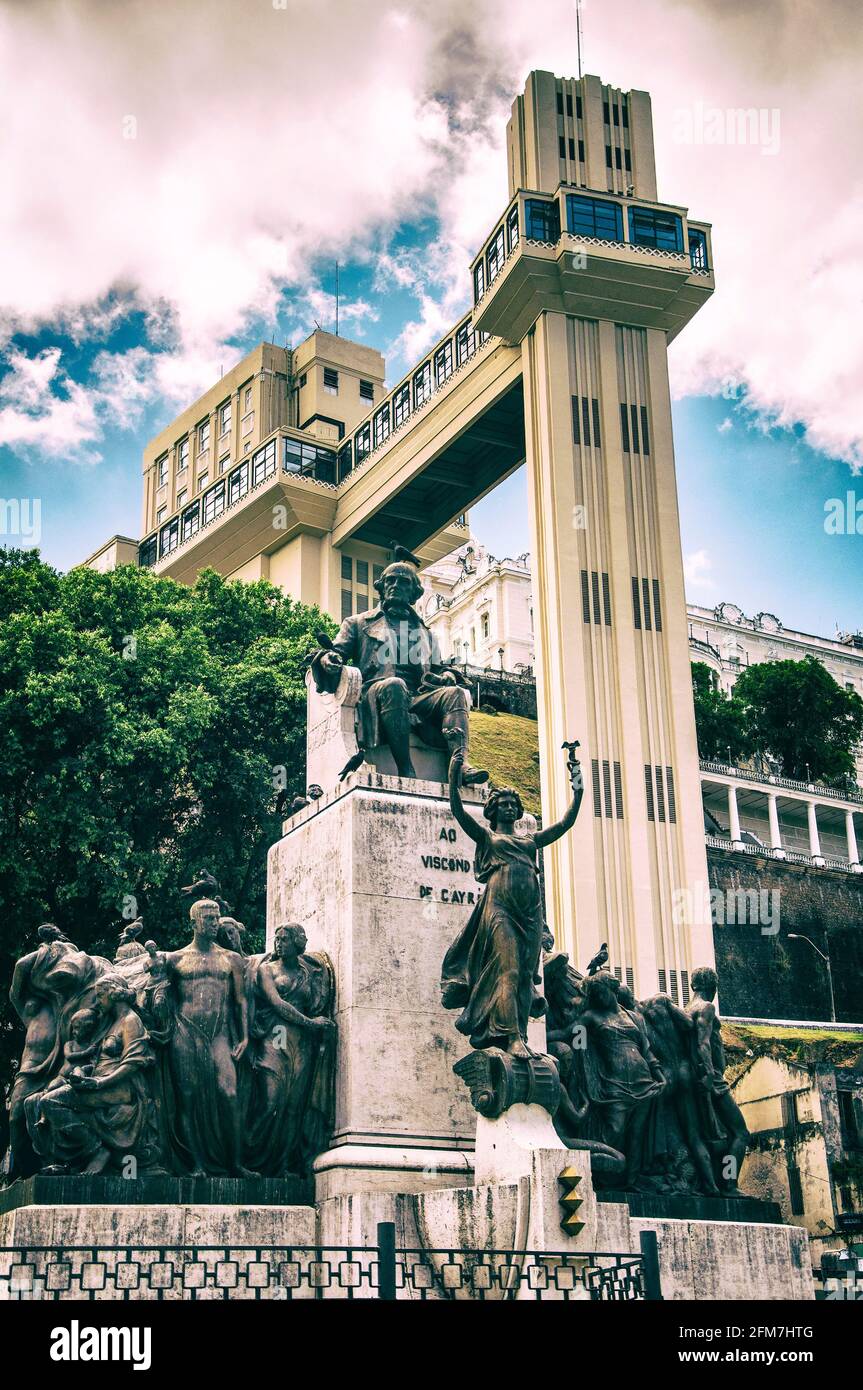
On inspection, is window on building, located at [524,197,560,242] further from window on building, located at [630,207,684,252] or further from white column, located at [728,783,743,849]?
white column, located at [728,783,743,849]

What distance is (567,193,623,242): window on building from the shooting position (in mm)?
50875

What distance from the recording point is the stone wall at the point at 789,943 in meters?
57.5

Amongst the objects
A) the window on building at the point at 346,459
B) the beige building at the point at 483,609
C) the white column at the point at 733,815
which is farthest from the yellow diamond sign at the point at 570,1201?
the beige building at the point at 483,609

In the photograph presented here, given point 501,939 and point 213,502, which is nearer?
point 501,939

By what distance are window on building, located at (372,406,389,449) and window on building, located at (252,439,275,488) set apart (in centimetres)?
506

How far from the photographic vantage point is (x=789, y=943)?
6150 centimetres

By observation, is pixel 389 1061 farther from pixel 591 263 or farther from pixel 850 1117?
pixel 591 263

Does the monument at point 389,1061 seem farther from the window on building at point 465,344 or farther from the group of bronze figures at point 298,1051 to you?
the window on building at point 465,344

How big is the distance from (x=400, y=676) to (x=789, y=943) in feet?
161

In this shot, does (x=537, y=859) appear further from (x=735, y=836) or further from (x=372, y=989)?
(x=735, y=836)

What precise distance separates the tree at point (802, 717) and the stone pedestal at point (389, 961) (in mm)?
62279

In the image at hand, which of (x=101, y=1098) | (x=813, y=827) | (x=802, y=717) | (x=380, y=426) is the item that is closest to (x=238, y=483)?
(x=380, y=426)
